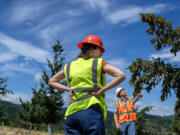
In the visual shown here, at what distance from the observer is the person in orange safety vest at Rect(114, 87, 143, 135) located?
629 centimetres

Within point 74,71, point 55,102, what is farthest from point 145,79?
point 74,71

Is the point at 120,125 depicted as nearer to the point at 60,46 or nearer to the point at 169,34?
the point at 169,34

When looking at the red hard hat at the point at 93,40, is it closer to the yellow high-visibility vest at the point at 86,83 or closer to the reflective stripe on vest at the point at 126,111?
the yellow high-visibility vest at the point at 86,83

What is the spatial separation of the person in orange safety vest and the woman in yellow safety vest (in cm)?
453

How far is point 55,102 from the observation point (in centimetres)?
1402

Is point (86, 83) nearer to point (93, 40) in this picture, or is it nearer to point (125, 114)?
point (93, 40)

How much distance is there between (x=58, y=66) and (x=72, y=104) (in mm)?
13030

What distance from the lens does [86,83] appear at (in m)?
2.02

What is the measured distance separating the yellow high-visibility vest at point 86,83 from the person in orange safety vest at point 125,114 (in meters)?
4.54

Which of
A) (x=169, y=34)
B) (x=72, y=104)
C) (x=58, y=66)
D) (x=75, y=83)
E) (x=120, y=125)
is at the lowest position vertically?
(x=120, y=125)

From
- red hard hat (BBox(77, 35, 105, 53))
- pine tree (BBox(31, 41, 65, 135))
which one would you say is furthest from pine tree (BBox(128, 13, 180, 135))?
red hard hat (BBox(77, 35, 105, 53))

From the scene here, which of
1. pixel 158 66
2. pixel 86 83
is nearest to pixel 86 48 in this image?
pixel 86 83

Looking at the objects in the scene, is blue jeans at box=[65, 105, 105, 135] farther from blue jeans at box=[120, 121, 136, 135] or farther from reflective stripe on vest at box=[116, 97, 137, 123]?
reflective stripe on vest at box=[116, 97, 137, 123]

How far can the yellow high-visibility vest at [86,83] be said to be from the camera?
78.0 inches
